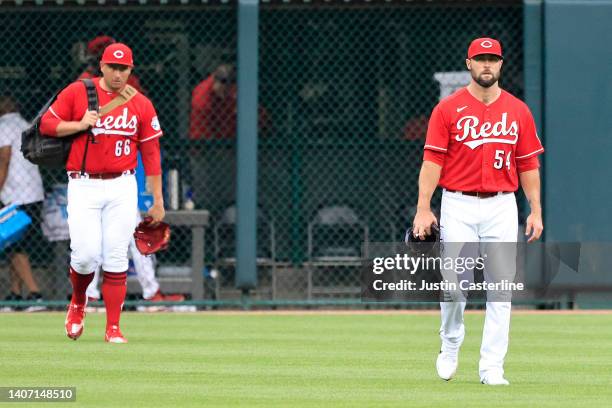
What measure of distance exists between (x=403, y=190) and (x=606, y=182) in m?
2.27

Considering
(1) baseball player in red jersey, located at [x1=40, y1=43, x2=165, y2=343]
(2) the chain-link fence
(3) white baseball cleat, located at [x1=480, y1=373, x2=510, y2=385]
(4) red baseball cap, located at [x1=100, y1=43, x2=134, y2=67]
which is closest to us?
(3) white baseball cleat, located at [x1=480, y1=373, x2=510, y2=385]

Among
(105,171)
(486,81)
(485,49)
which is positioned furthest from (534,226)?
(105,171)

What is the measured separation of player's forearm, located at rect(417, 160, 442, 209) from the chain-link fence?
705 cm

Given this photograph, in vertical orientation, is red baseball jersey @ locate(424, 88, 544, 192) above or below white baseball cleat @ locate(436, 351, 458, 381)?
above

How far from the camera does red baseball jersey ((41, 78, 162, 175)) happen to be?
37.0 ft

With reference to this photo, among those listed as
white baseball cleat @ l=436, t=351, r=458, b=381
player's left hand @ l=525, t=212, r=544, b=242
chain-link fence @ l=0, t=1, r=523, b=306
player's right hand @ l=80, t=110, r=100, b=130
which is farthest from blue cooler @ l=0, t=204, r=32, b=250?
player's left hand @ l=525, t=212, r=544, b=242

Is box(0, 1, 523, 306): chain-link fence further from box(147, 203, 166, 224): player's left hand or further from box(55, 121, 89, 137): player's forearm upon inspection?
box(55, 121, 89, 137): player's forearm

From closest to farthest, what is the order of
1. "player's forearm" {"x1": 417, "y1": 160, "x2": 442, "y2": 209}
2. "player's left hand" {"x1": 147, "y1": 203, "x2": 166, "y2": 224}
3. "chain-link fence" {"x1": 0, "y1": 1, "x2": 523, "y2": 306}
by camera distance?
1. "player's forearm" {"x1": 417, "y1": 160, "x2": 442, "y2": 209}
2. "player's left hand" {"x1": 147, "y1": 203, "x2": 166, "y2": 224}
3. "chain-link fence" {"x1": 0, "y1": 1, "x2": 523, "y2": 306}

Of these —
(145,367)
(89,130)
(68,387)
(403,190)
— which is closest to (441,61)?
(403,190)

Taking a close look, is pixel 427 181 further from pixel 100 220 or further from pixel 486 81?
pixel 100 220

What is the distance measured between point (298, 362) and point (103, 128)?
246 cm

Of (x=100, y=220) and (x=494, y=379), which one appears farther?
(x=100, y=220)

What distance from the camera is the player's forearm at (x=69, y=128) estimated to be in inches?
440

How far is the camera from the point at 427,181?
29.1 feet
